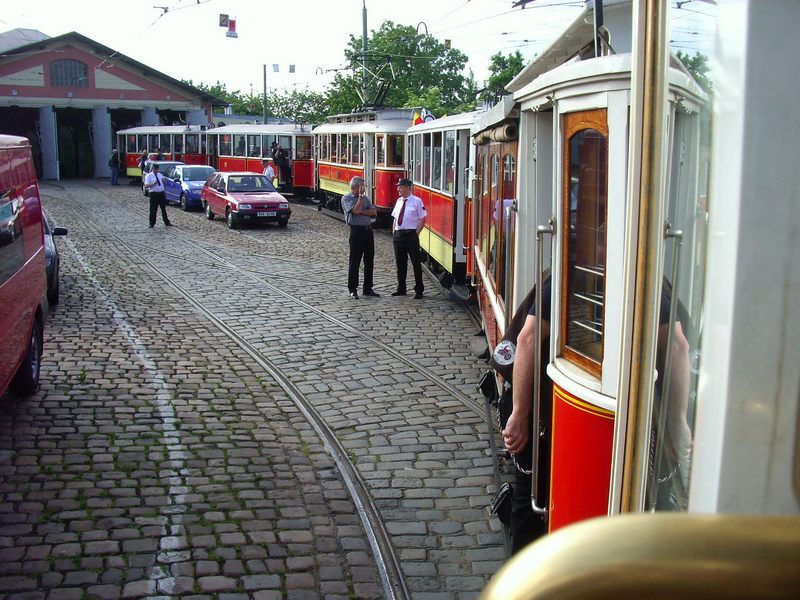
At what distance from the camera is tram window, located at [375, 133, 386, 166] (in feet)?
77.4

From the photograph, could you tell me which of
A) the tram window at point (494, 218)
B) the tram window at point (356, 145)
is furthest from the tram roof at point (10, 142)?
the tram window at point (356, 145)

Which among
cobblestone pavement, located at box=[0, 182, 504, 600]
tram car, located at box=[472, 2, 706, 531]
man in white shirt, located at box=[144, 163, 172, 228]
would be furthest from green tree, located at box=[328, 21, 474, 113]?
tram car, located at box=[472, 2, 706, 531]

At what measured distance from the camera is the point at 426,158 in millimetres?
16297

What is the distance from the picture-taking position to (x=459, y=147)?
13.5 m

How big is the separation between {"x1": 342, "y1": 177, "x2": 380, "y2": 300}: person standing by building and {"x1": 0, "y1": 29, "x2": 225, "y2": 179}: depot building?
35.0 meters

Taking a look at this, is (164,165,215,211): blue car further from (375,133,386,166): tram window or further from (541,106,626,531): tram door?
(541,106,626,531): tram door

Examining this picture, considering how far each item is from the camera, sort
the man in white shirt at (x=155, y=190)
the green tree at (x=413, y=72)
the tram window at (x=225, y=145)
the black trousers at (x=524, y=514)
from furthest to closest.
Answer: the green tree at (x=413, y=72), the tram window at (x=225, y=145), the man in white shirt at (x=155, y=190), the black trousers at (x=524, y=514)

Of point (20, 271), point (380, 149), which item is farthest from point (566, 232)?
point (380, 149)

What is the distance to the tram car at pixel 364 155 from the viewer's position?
23203 mm

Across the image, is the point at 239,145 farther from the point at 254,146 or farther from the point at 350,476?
the point at 350,476

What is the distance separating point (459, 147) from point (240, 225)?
11289 millimetres

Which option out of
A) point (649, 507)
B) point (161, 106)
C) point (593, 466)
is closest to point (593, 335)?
point (593, 466)

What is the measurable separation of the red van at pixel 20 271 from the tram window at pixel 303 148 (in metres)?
25.0

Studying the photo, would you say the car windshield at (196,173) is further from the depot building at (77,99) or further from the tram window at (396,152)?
the depot building at (77,99)
